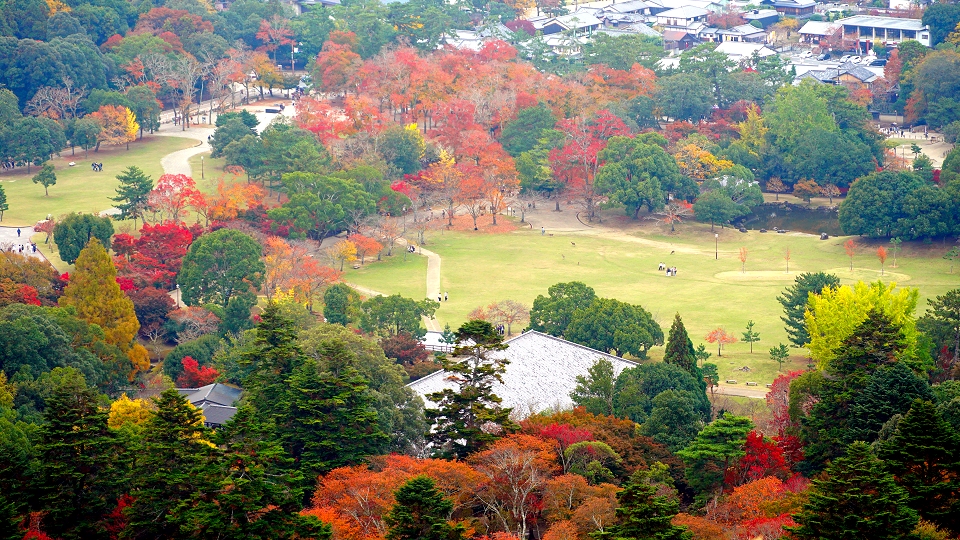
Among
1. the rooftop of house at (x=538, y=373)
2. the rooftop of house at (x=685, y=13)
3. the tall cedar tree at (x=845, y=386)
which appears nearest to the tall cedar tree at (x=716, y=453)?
the tall cedar tree at (x=845, y=386)

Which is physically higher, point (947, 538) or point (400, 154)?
point (400, 154)

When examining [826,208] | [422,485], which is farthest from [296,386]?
[826,208]

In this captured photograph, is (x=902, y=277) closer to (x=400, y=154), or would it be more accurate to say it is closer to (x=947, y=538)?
(x=400, y=154)

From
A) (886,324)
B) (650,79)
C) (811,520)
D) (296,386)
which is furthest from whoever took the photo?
(650,79)

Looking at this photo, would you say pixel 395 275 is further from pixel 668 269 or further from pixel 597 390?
pixel 597 390

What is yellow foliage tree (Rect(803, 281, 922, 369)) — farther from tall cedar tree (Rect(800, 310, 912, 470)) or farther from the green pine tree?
the green pine tree
